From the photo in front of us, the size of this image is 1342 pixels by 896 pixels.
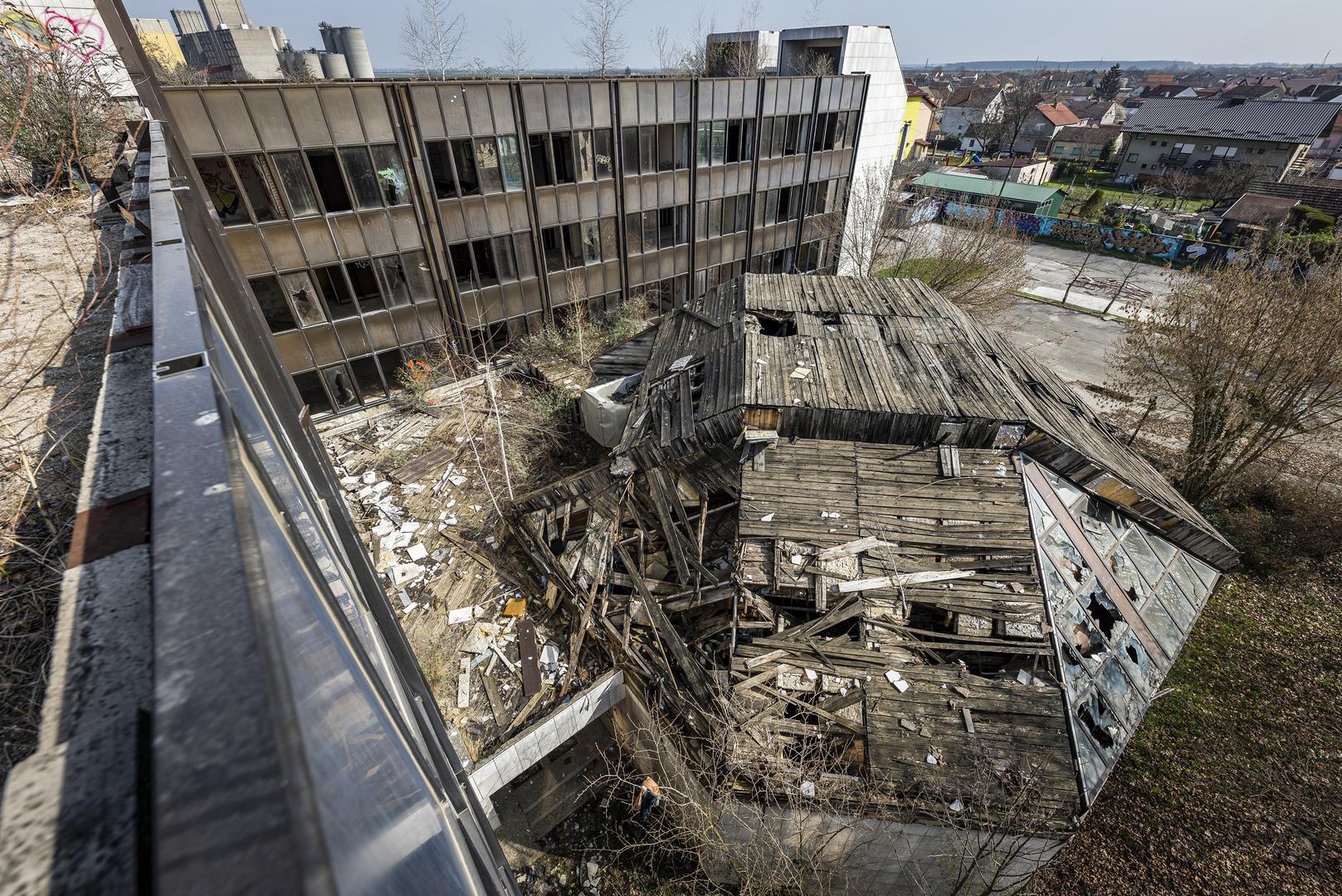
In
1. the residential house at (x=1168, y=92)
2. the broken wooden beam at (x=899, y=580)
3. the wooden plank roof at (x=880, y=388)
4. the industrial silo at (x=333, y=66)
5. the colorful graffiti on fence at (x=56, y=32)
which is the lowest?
the broken wooden beam at (x=899, y=580)

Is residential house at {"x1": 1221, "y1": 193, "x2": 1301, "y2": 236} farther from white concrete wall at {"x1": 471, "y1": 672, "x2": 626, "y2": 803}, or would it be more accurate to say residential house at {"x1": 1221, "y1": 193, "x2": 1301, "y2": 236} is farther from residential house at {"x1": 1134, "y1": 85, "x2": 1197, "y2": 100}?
residential house at {"x1": 1134, "y1": 85, "x2": 1197, "y2": 100}

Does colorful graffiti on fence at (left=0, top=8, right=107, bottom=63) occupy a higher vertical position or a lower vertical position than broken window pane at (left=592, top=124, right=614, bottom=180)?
higher

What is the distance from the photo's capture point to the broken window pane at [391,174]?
16.8 metres

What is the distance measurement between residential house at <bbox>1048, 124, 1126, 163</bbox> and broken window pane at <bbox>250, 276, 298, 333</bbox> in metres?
92.7

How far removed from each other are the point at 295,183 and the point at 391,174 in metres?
2.63

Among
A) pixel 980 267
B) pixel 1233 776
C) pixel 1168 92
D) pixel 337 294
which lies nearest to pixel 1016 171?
pixel 980 267

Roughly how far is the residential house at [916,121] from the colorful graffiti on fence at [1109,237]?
11399 mm

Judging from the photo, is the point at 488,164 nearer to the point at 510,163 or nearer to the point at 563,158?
the point at 510,163

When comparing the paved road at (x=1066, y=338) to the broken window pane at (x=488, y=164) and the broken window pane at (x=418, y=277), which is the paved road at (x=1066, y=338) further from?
the broken window pane at (x=418, y=277)

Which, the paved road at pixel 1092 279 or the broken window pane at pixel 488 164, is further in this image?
the paved road at pixel 1092 279

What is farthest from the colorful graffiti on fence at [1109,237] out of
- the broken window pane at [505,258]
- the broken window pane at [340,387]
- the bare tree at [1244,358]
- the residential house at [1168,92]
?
the residential house at [1168,92]

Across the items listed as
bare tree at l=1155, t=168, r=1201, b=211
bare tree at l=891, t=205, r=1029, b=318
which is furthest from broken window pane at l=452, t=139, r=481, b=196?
bare tree at l=1155, t=168, r=1201, b=211

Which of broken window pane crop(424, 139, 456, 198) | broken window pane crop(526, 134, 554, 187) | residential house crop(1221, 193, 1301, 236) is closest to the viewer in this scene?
broken window pane crop(424, 139, 456, 198)

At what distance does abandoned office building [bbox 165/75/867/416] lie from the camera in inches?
613
